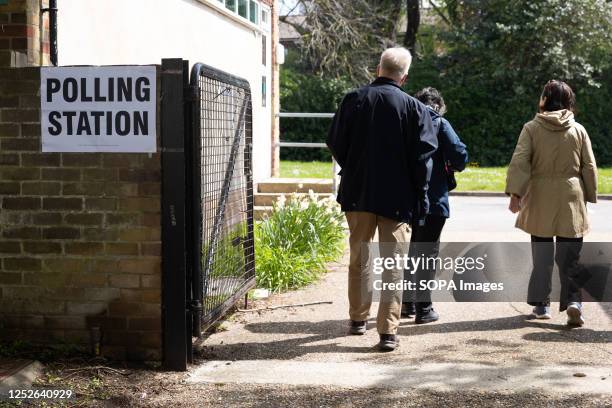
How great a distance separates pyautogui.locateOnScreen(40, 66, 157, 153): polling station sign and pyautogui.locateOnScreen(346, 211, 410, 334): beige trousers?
5.21ft

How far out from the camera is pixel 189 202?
5246 mm

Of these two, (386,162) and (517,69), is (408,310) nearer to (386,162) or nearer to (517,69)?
(386,162)

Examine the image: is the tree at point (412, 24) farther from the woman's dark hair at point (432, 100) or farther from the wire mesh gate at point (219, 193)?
the wire mesh gate at point (219, 193)

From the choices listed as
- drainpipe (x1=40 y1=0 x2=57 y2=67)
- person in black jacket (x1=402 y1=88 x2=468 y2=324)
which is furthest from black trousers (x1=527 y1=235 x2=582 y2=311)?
drainpipe (x1=40 y1=0 x2=57 y2=67)

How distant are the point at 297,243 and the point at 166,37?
276cm

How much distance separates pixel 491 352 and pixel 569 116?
197cm

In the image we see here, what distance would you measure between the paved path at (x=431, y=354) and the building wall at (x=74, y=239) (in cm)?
61

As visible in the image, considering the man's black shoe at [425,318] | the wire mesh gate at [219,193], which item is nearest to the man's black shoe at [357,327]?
the man's black shoe at [425,318]

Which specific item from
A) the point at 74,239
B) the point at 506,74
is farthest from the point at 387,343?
the point at 506,74

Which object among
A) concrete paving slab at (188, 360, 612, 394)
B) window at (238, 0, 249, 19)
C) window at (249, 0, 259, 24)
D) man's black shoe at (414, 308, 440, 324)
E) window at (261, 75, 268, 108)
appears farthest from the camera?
window at (261, 75, 268, 108)

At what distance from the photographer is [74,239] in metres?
5.33

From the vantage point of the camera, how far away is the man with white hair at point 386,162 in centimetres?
562

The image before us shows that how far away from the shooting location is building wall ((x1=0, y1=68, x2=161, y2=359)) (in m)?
5.25

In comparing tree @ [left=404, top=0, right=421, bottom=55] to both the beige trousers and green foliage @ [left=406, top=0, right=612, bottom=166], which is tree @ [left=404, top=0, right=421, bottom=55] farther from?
the beige trousers
